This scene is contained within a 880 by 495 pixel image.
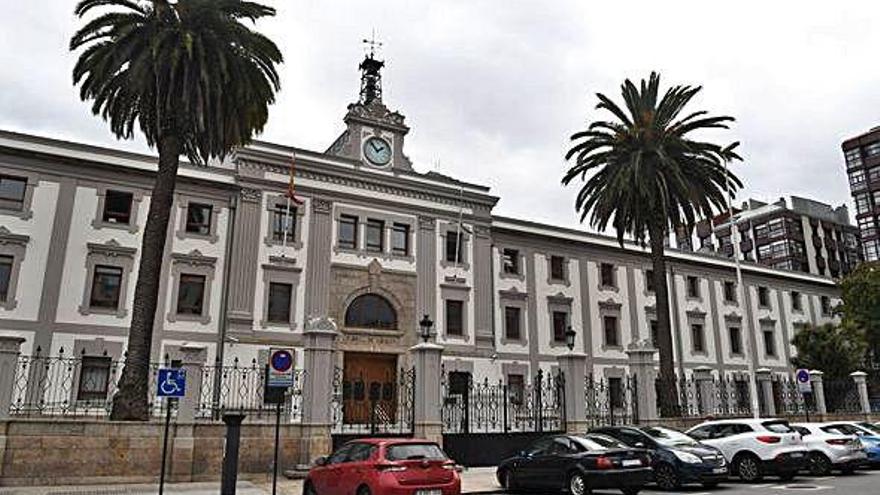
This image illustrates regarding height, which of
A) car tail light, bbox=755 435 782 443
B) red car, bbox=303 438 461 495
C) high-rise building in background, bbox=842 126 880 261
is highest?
high-rise building in background, bbox=842 126 880 261

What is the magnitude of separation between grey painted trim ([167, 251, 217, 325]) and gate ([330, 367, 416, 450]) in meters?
6.18

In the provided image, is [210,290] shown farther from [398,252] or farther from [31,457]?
[31,457]

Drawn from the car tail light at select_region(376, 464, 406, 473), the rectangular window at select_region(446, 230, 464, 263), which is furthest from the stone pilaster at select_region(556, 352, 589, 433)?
the rectangular window at select_region(446, 230, 464, 263)

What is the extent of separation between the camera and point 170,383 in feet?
43.0

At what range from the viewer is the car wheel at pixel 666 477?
1544cm

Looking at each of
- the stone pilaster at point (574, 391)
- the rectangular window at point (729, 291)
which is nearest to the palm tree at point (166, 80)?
the stone pilaster at point (574, 391)

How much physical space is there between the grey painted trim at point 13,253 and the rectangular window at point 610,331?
29055mm

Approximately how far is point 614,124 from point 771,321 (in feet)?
81.8

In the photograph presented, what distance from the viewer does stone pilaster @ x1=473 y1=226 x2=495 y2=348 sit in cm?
3247

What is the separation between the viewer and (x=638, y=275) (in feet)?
133

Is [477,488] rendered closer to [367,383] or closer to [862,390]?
[367,383]

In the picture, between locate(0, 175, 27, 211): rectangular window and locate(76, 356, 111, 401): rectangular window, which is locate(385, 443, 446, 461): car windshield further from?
locate(0, 175, 27, 211): rectangular window

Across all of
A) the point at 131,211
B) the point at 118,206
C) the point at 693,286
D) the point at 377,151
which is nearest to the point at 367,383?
the point at 377,151

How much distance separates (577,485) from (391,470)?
474cm
